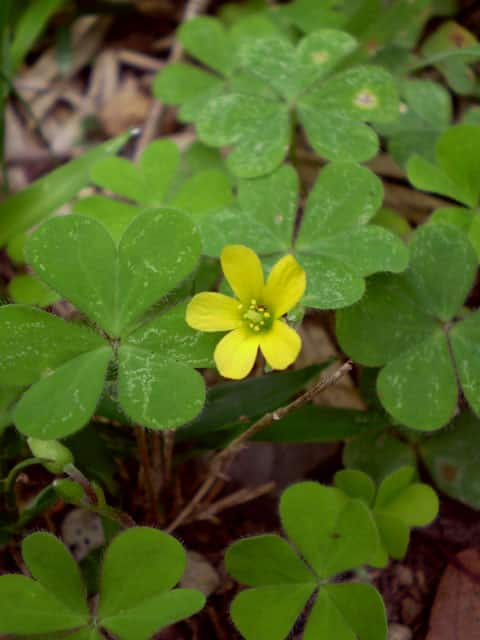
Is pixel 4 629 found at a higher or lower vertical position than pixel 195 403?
lower

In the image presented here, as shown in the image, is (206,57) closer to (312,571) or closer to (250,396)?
(250,396)

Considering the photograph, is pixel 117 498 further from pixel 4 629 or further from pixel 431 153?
pixel 431 153

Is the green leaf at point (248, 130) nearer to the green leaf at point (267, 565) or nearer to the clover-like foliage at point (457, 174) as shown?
the clover-like foliage at point (457, 174)

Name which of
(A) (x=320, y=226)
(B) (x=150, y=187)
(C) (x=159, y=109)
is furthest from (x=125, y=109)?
(A) (x=320, y=226)

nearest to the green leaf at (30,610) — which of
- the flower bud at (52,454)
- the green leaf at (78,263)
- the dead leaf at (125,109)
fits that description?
the flower bud at (52,454)

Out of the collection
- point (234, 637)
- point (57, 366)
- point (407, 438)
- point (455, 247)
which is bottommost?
point (234, 637)

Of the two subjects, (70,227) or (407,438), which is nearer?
(70,227)

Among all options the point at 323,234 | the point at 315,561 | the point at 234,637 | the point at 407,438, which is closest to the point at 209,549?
the point at 234,637
